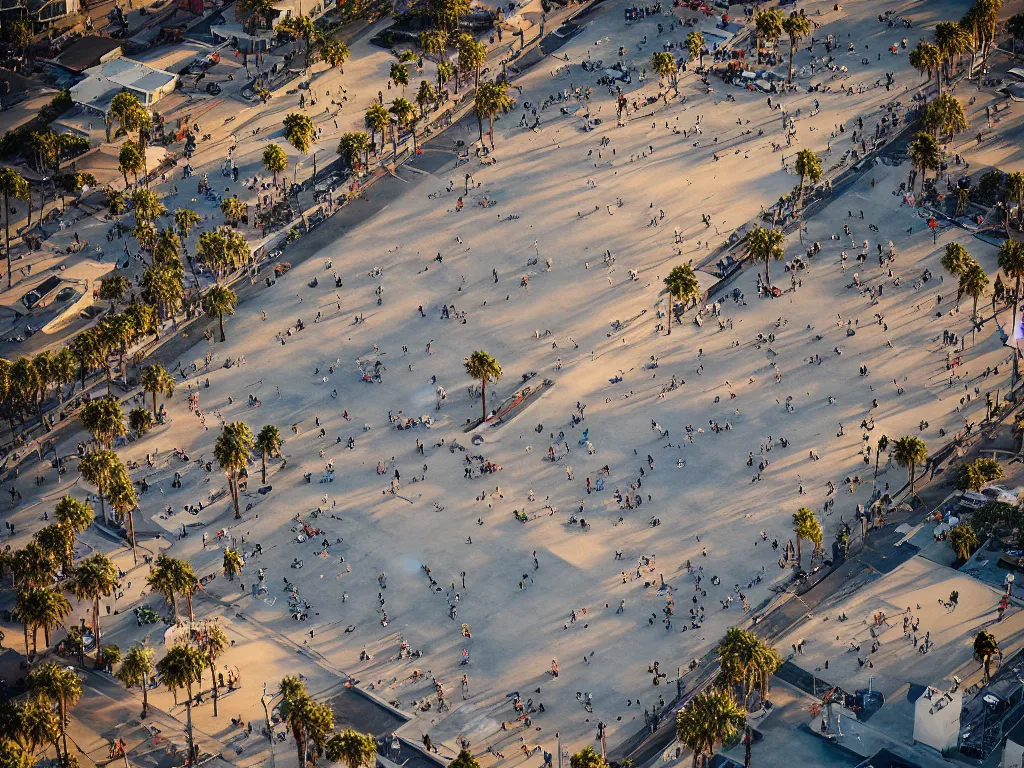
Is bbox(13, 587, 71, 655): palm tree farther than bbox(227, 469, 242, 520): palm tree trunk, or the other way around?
bbox(227, 469, 242, 520): palm tree trunk

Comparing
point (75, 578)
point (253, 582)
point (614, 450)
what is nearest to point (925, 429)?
point (614, 450)

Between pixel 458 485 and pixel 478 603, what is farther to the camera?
pixel 458 485

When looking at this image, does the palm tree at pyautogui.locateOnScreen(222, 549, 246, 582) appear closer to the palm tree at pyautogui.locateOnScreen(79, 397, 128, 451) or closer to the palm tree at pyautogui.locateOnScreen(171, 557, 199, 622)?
the palm tree at pyautogui.locateOnScreen(171, 557, 199, 622)

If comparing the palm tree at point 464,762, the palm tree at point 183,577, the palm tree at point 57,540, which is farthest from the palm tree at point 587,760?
the palm tree at point 57,540

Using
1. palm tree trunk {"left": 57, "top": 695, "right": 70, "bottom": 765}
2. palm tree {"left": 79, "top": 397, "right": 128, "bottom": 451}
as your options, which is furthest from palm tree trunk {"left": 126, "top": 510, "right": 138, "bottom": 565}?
palm tree trunk {"left": 57, "top": 695, "right": 70, "bottom": 765}

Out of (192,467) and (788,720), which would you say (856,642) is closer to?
(788,720)

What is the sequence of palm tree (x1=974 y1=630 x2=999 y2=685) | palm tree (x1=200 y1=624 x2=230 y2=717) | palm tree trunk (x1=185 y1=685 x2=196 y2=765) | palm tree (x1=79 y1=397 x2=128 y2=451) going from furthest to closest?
palm tree (x1=79 y1=397 x2=128 y2=451) < palm tree (x1=200 y1=624 x2=230 y2=717) < palm tree (x1=974 y1=630 x2=999 y2=685) < palm tree trunk (x1=185 y1=685 x2=196 y2=765)

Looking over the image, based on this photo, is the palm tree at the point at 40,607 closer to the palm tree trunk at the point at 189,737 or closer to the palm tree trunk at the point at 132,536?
the palm tree trunk at the point at 189,737

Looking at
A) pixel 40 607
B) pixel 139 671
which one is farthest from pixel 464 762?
pixel 40 607
